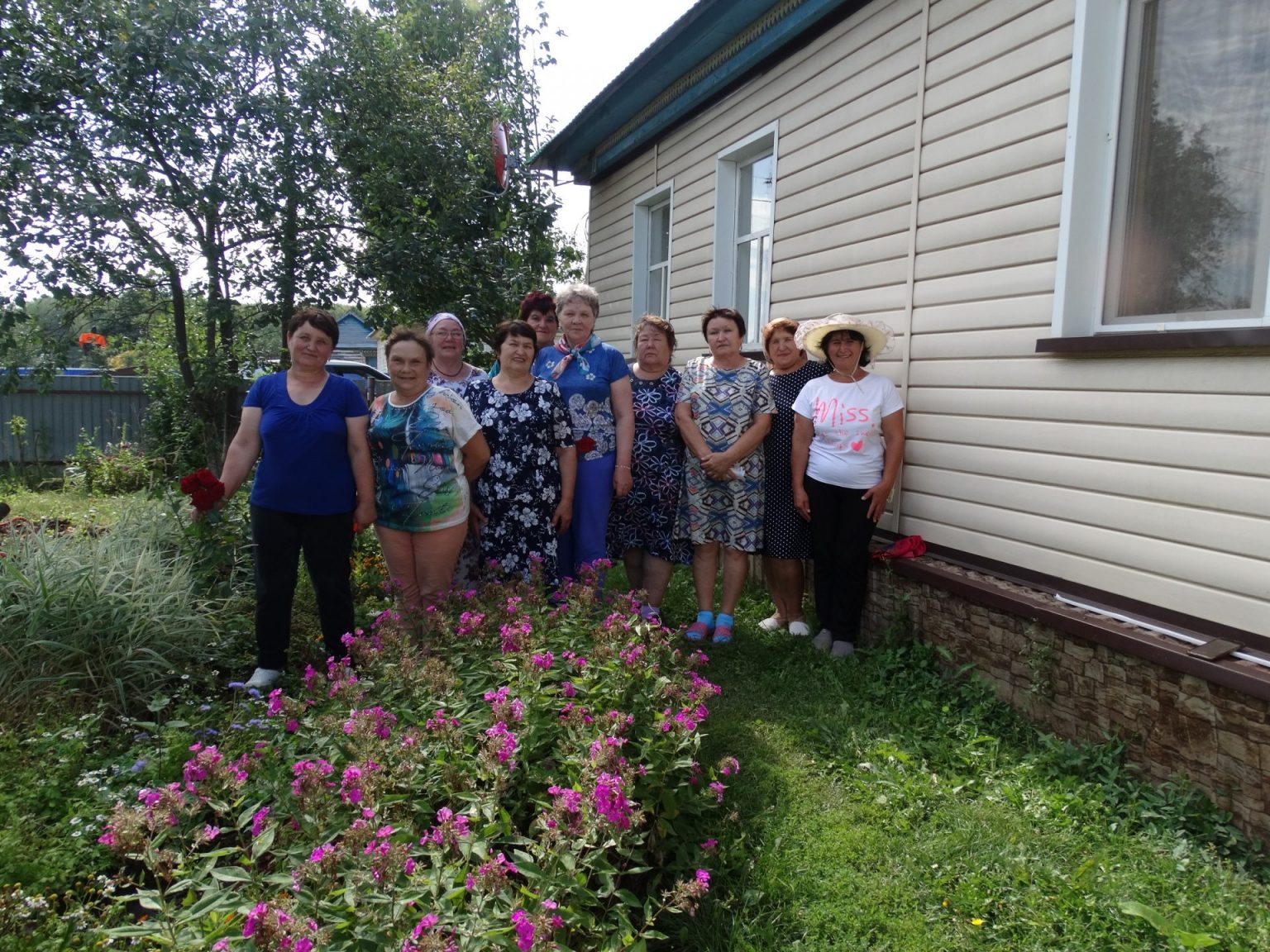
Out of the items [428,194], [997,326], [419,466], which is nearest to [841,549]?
[997,326]

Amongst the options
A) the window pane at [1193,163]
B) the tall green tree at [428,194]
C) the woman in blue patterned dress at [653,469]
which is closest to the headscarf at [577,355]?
the woman in blue patterned dress at [653,469]

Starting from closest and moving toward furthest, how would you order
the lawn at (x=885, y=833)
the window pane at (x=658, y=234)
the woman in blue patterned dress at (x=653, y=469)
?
1. the lawn at (x=885, y=833)
2. the woman in blue patterned dress at (x=653, y=469)
3. the window pane at (x=658, y=234)

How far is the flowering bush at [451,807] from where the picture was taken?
1789mm

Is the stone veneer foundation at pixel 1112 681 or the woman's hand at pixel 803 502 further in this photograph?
the woman's hand at pixel 803 502

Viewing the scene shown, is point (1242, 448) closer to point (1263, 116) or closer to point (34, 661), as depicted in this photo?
point (1263, 116)

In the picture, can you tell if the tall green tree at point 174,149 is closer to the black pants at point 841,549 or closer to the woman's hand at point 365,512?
the woman's hand at point 365,512

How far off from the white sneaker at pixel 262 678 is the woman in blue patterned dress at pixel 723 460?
6.76 feet

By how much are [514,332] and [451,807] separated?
2.40 meters

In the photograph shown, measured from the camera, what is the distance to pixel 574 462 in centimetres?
430

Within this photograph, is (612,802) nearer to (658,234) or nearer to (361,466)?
(361,466)

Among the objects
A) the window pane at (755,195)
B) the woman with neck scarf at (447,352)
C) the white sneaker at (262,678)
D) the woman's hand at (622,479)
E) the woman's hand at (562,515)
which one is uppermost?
the window pane at (755,195)

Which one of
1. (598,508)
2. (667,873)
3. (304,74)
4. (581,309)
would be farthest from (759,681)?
(304,74)

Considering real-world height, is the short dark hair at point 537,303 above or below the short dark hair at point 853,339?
above

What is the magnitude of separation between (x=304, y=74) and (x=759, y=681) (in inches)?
213
